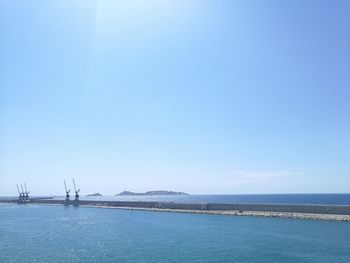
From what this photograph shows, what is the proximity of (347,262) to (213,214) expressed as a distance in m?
40.2

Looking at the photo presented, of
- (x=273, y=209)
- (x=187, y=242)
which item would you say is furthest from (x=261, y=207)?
(x=187, y=242)

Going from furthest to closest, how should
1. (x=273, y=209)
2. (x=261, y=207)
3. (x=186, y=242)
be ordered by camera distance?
(x=261, y=207), (x=273, y=209), (x=186, y=242)

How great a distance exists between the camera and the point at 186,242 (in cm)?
3838

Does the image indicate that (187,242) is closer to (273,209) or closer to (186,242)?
(186,242)

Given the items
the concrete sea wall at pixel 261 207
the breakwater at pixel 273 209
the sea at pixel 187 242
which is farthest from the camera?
the concrete sea wall at pixel 261 207

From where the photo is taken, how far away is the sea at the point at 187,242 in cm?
3116

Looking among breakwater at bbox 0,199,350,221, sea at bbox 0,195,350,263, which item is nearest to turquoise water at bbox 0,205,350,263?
sea at bbox 0,195,350,263

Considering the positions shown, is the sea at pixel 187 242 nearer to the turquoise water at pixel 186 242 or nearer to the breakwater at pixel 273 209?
the turquoise water at pixel 186 242

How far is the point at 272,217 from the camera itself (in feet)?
190

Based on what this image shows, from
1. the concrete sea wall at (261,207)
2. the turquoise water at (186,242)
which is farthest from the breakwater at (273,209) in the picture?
the turquoise water at (186,242)

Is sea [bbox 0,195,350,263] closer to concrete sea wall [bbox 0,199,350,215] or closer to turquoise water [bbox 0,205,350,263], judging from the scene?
turquoise water [bbox 0,205,350,263]

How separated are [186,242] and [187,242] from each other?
98 mm

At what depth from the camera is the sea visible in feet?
102

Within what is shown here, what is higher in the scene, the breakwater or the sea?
the breakwater
